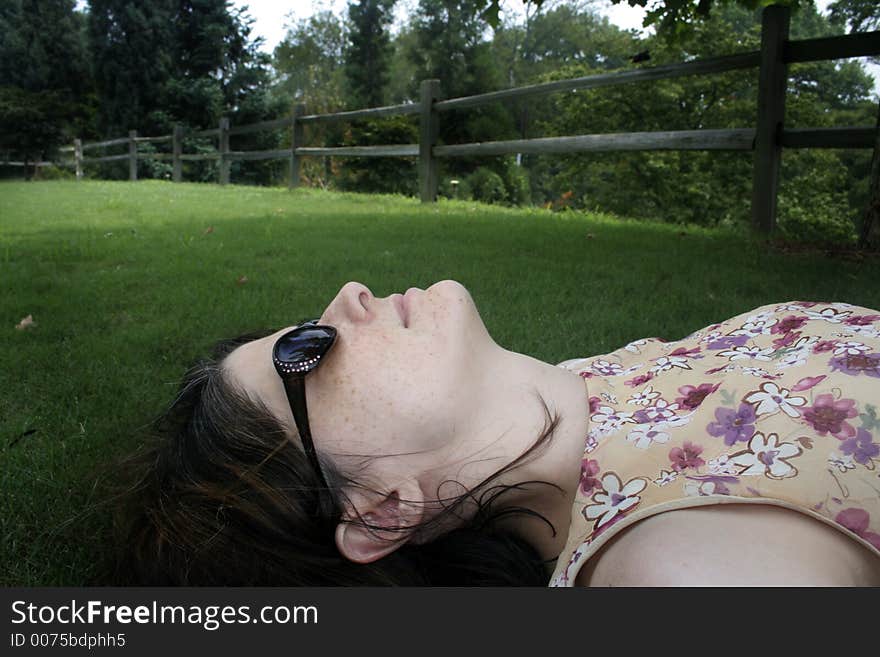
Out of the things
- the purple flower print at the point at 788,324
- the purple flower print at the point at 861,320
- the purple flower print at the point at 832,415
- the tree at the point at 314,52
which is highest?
the tree at the point at 314,52

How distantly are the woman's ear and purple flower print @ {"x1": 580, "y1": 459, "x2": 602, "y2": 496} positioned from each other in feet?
1.03

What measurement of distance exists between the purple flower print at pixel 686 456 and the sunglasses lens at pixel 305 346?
0.67m

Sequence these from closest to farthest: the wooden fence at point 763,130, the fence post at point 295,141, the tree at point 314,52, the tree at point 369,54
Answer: the wooden fence at point 763,130 < the fence post at point 295,141 < the tree at point 369,54 < the tree at point 314,52

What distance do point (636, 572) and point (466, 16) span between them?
79.7ft

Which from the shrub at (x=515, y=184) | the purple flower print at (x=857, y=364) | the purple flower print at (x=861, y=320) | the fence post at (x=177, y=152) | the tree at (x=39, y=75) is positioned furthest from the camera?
the shrub at (x=515, y=184)

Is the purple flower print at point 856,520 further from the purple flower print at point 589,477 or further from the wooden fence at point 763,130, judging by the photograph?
the wooden fence at point 763,130

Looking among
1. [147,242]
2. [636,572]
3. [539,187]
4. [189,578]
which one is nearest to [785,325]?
[636,572]

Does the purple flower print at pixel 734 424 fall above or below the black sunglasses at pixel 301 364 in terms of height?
below

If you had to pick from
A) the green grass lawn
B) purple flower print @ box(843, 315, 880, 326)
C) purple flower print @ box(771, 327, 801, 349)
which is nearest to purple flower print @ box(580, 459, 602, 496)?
purple flower print @ box(771, 327, 801, 349)

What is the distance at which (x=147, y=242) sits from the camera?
5.11 meters

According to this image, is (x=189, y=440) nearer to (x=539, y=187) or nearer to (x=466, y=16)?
(x=466, y=16)

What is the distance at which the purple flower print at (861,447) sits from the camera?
1.15m

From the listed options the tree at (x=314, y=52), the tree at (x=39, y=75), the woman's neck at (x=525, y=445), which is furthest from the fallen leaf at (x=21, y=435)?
the tree at (x=314, y=52)

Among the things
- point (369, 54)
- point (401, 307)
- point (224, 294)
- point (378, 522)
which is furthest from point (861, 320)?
point (369, 54)
